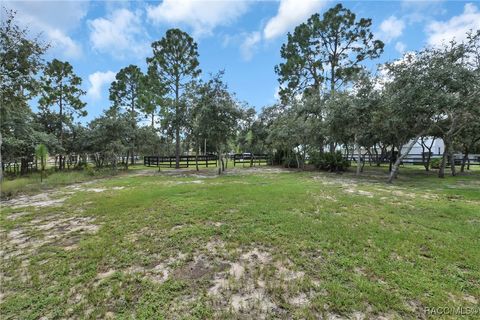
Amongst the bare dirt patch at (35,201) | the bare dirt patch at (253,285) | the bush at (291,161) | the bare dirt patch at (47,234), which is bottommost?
the bare dirt patch at (253,285)

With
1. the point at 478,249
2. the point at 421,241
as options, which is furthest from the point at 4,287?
the point at 478,249

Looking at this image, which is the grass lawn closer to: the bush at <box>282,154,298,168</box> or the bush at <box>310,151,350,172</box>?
the bush at <box>310,151,350,172</box>

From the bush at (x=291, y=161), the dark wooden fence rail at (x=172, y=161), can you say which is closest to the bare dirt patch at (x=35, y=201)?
the dark wooden fence rail at (x=172, y=161)

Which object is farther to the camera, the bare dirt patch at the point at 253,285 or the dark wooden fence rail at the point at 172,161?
the dark wooden fence rail at the point at 172,161

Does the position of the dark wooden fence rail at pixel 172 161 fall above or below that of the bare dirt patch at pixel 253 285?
above

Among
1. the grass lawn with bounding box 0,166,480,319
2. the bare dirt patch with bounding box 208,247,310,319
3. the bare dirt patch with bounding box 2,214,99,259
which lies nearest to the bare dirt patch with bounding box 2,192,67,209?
the grass lawn with bounding box 0,166,480,319

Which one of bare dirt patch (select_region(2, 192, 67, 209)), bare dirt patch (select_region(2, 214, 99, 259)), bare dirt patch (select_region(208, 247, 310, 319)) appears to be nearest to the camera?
bare dirt patch (select_region(208, 247, 310, 319))

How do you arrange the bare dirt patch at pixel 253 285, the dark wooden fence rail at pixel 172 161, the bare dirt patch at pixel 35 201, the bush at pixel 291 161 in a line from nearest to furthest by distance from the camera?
the bare dirt patch at pixel 253 285
the bare dirt patch at pixel 35 201
the bush at pixel 291 161
the dark wooden fence rail at pixel 172 161

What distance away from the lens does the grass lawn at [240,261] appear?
216 centimetres

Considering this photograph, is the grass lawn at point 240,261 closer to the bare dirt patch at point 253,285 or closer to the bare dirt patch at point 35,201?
the bare dirt patch at point 253,285

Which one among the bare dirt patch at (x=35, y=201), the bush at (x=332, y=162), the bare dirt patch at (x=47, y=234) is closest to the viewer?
the bare dirt patch at (x=47, y=234)

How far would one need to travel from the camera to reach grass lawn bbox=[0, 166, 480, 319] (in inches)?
85.1

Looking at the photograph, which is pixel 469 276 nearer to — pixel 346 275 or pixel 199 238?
pixel 346 275

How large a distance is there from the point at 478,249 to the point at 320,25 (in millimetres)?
18554
